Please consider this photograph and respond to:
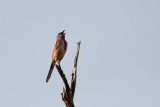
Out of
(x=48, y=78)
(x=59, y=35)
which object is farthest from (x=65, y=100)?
(x=59, y=35)

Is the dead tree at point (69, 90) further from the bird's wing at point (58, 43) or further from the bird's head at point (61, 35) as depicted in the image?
the bird's head at point (61, 35)

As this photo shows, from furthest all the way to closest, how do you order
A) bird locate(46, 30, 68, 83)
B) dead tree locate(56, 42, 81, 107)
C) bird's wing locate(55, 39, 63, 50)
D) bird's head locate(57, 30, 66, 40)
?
1. bird's head locate(57, 30, 66, 40)
2. bird's wing locate(55, 39, 63, 50)
3. bird locate(46, 30, 68, 83)
4. dead tree locate(56, 42, 81, 107)

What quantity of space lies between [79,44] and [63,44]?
516 cm

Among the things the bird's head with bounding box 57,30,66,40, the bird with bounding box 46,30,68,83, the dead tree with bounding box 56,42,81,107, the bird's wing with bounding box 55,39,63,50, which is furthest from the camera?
the bird's head with bounding box 57,30,66,40

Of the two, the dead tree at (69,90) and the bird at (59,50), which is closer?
the dead tree at (69,90)

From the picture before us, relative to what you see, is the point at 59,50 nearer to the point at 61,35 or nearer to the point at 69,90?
the point at 61,35

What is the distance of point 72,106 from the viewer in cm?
323

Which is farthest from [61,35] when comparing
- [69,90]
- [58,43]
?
[69,90]

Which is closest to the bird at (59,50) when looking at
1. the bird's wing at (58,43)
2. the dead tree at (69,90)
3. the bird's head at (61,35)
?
the bird's wing at (58,43)

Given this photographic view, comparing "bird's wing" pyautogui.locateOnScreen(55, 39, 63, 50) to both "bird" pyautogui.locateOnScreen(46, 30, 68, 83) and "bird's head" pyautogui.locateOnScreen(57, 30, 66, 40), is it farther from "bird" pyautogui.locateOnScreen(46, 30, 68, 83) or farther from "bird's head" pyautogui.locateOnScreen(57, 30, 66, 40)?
"bird's head" pyautogui.locateOnScreen(57, 30, 66, 40)

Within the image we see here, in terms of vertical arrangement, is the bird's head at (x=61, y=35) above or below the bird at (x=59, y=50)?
above

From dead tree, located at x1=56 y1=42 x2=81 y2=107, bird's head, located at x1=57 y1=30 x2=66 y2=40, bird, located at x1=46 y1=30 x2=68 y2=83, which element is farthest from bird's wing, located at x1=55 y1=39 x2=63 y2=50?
dead tree, located at x1=56 y1=42 x2=81 y2=107

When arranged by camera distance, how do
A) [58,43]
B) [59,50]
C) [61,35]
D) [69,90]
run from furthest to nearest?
[61,35], [58,43], [59,50], [69,90]

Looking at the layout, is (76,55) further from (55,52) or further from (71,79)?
(55,52)
